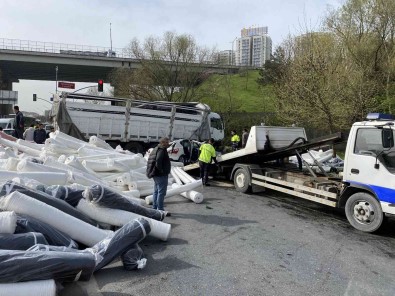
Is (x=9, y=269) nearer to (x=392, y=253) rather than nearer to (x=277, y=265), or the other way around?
(x=277, y=265)

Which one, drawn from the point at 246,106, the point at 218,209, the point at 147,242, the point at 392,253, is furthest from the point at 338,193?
A: the point at 246,106

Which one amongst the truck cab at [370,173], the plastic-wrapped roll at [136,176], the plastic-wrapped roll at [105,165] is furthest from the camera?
the plastic-wrapped roll at [105,165]

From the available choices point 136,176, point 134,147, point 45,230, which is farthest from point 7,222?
point 134,147

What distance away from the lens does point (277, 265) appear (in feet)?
17.9

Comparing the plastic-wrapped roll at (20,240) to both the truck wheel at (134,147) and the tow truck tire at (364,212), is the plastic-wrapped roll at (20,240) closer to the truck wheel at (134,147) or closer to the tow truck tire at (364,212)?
the tow truck tire at (364,212)

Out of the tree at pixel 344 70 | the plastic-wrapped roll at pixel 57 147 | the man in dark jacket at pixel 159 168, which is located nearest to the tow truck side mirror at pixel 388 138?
the man in dark jacket at pixel 159 168

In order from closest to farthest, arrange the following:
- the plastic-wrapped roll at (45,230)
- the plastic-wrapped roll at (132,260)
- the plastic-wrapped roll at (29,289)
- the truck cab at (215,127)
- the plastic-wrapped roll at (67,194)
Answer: the plastic-wrapped roll at (29,289) < the plastic-wrapped roll at (45,230) < the plastic-wrapped roll at (132,260) < the plastic-wrapped roll at (67,194) < the truck cab at (215,127)

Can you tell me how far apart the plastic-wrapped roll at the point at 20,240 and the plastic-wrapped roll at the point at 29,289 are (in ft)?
2.54

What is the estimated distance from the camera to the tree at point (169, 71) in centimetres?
3719

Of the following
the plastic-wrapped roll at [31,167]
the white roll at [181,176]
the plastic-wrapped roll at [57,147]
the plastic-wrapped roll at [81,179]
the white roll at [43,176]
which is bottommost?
the white roll at [181,176]

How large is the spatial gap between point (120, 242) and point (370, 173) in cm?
490

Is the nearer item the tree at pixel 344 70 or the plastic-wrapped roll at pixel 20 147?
the plastic-wrapped roll at pixel 20 147

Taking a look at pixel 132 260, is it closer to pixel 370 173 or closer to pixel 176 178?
pixel 370 173

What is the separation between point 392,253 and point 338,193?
6.76 ft
